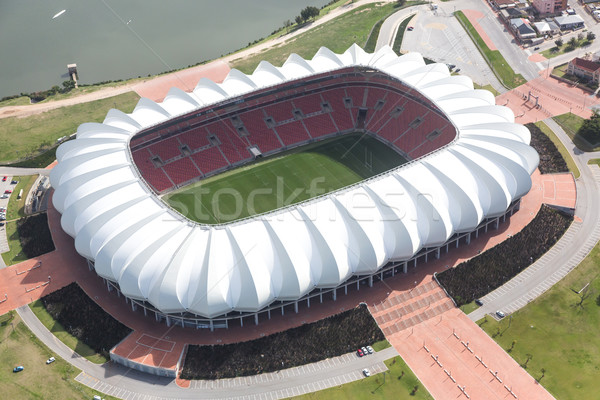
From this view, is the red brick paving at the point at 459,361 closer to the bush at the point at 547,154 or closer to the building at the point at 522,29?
the bush at the point at 547,154

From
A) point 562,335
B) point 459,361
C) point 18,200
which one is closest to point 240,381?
point 459,361

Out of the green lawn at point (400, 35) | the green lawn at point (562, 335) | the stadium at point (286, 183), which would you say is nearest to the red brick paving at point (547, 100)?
the stadium at point (286, 183)

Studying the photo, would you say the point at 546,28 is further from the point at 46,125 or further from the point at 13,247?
the point at 13,247

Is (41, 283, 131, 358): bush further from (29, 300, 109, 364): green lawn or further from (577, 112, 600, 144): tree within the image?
(577, 112, 600, 144): tree

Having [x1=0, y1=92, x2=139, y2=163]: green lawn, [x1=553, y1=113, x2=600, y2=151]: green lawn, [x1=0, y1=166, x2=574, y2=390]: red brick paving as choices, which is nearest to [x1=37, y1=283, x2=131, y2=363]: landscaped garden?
[x1=0, y1=166, x2=574, y2=390]: red brick paving

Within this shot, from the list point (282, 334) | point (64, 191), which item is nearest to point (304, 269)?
point (282, 334)

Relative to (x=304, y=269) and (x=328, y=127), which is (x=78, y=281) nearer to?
(x=304, y=269)
